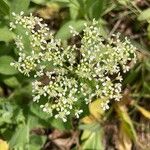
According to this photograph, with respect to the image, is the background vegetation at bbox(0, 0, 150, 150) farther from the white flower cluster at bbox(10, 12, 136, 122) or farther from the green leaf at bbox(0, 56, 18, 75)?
the white flower cluster at bbox(10, 12, 136, 122)

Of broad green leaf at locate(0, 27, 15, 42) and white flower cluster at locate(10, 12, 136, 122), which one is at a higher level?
broad green leaf at locate(0, 27, 15, 42)

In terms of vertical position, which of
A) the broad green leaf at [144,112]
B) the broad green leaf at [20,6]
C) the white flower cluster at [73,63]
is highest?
the broad green leaf at [20,6]

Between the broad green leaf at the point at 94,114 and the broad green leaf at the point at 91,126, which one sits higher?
the broad green leaf at the point at 94,114

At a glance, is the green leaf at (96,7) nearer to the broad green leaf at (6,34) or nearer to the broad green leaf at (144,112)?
the broad green leaf at (6,34)

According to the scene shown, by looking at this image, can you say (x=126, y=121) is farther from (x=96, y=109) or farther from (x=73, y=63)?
(x=73, y=63)

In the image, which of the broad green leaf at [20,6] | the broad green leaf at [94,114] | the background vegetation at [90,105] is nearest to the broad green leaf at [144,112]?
the background vegetation at [90,105]

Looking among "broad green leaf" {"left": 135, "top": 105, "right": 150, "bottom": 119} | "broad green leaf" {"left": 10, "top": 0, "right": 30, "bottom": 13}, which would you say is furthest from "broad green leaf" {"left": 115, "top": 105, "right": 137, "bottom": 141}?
"broad green leaf" {"left": 10, "top": 0, "right": 30, "bottom": 13}

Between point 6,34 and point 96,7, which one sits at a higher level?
point 96,7

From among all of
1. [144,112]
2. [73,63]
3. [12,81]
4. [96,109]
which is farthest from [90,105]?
[73,63]
